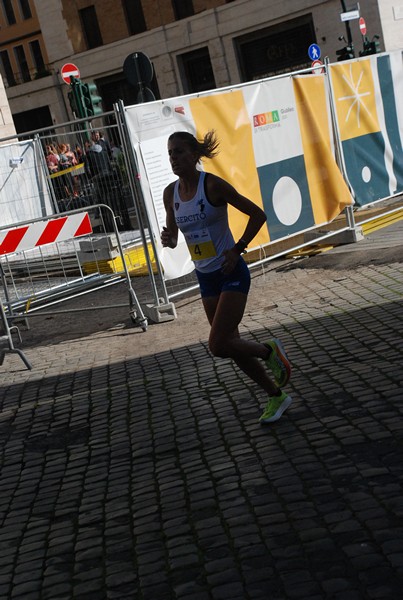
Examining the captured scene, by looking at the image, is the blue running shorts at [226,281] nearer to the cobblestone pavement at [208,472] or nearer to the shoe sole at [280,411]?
the shoe sole at [280,411]

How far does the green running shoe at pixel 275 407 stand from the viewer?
623 centimetres

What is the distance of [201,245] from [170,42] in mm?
43927

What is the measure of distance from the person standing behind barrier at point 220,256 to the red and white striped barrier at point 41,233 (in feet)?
14.9

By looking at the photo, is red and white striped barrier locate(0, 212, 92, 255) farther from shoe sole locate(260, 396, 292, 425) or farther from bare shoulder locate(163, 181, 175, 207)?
shoe sole locate(260, 396, 292, 425)

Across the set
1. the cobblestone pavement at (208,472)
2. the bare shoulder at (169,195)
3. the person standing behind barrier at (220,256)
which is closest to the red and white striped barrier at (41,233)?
the cobblestone pavement at (208,472)

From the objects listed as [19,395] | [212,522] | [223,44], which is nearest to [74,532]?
[212,522]

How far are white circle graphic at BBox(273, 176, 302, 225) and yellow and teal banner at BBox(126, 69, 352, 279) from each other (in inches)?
0.5

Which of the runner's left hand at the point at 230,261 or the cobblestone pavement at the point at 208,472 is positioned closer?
the cobblestone pavement at the point at 208,472

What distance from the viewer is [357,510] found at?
462 cm

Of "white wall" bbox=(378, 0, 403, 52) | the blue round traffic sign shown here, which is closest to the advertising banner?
the blue round traffic sign

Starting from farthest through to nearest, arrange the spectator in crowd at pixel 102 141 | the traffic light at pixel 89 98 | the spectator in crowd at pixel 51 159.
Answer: the traffic light at pixel 89 98, the spectator in crowd at pixel 51 159, the spectator in crowd at pixel 102 141

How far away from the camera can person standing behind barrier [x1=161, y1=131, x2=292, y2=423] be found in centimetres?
618

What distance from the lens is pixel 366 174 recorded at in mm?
13672

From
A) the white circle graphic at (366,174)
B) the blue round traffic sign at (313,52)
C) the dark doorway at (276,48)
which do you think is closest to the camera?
the white circle graphic at (366,174)
